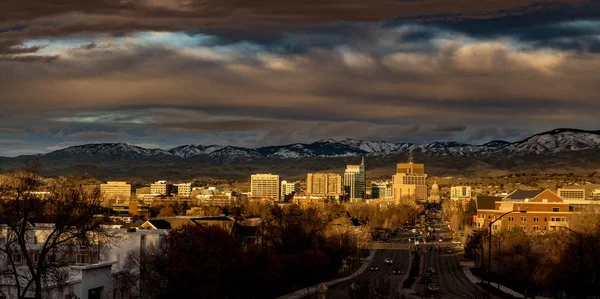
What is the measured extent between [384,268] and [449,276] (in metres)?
12.6

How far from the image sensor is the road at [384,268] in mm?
96500

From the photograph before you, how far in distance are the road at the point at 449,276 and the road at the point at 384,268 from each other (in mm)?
4295

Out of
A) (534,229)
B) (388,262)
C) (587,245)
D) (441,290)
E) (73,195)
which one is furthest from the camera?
(534,229)

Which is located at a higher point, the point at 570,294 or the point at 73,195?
the point at 73,195

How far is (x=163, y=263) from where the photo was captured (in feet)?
250

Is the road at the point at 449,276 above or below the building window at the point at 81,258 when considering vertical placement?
below

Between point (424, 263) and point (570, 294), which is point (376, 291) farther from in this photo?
point (424, 263)

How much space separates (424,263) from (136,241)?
7226 cm

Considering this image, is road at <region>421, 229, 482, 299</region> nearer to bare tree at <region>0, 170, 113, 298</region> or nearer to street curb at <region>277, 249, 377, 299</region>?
street curb at <region>277, 249, 377, 299</region>

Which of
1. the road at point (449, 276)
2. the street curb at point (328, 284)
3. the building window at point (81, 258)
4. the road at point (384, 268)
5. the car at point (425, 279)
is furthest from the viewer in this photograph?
the car at point (425, 279)

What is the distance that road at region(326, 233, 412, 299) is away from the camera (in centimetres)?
9650

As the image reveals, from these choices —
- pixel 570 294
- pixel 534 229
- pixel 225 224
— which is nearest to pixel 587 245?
pixel 570 294

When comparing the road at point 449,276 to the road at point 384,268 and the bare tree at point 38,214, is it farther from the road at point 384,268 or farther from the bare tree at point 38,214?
the bare tree at point 38,214

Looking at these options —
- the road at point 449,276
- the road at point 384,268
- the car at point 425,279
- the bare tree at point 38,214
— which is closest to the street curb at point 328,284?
the road at point 384,268
